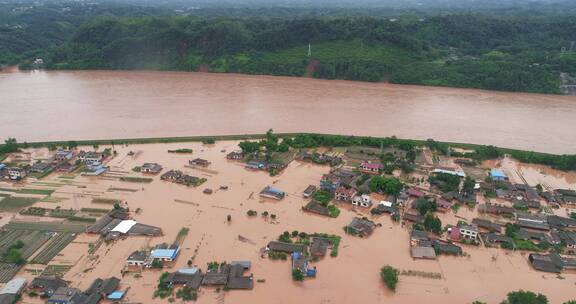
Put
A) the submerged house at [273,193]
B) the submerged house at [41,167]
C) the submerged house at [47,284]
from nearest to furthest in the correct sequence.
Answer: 1. the submerged house at [47,284]
2. the submerged house at [273,193]
3. the submerged house at [41,167]

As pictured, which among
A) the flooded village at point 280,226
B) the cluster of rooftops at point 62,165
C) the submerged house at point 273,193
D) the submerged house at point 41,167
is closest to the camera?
the flooded village at point 280,226

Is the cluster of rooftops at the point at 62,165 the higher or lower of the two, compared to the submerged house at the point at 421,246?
higher

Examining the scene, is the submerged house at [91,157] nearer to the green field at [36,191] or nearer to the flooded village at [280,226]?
the flooded village at [280,226]

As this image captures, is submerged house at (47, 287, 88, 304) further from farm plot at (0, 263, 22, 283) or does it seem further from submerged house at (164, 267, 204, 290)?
submerged house at (164, 267, 204, 290)

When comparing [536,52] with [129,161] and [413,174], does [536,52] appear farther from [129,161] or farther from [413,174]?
[129,161]

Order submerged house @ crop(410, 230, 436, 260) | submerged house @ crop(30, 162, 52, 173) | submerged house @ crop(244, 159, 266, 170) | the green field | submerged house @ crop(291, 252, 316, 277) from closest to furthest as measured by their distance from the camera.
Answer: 1. submerged house @ crop(291, 252, 316, 277)
2. submerged house @ crop(410, 230, 436, 260)
3. the green field
4. submerged house @ crop(30, 162, 52, 173)
5. submerged house @ crop(244, 159, 266, 170)

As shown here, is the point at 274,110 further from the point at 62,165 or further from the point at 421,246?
the point at 421,246

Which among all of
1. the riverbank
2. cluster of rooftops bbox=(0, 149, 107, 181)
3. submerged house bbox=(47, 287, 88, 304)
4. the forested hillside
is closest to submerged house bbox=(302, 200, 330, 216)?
the riverbank

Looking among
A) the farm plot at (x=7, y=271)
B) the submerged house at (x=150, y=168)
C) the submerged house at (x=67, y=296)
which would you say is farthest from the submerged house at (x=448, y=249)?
the farm plot at (x=7, y=271)
